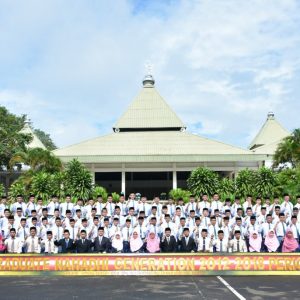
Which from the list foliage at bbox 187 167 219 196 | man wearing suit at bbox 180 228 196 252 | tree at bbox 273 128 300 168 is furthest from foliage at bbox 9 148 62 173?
man wearing suit at bbox 180 228 196 252


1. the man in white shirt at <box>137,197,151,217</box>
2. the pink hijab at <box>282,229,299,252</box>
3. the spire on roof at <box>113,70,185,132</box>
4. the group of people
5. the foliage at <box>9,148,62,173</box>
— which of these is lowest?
the pink hijab at <box>282,229,299,252</box>

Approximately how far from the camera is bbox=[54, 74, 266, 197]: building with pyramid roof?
34.5m

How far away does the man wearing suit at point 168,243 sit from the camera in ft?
41.2

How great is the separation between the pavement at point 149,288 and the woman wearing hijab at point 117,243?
197 centimetres

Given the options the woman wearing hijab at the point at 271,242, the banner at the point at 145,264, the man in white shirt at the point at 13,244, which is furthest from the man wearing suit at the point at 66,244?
the woman wearing hijab at the point at 271,242

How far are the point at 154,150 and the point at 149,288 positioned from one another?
25892 mm

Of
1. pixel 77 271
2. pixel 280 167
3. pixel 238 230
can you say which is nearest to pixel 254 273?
pixel 238 230

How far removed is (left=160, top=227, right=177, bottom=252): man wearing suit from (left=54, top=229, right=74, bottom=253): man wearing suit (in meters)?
2.48

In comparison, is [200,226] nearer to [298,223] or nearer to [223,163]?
[298,223]

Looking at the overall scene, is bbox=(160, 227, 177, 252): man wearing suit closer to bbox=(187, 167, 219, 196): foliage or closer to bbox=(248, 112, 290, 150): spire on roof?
bbox=(187, 167, 219, 196): foliage

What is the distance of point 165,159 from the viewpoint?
34.3 metres

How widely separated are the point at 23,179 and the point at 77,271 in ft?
58.4

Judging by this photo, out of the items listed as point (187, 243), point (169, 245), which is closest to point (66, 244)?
point (169, 245)

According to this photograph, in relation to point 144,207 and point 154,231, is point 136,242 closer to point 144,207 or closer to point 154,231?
point 154,231
